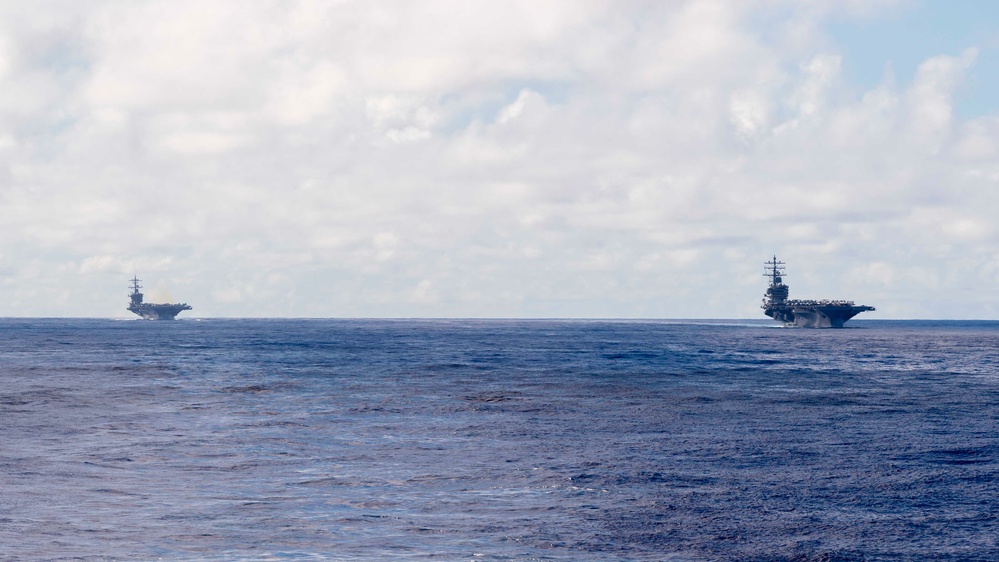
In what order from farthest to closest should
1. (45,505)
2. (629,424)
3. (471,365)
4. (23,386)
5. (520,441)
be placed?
(471,365) → (23,386) → (629,424) → (520,441) → (45,505)

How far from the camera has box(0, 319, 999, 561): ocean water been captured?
1720 centimetres

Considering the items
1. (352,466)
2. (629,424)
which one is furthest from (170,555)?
(629,424)

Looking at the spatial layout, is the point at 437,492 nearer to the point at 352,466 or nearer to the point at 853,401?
the point at 352,466

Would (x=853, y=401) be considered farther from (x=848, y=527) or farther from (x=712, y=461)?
(x=848, y=527)

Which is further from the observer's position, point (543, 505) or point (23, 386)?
point (23, 386)

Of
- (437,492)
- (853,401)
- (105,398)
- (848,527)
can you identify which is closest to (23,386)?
(105,398)

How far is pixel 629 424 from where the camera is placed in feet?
118

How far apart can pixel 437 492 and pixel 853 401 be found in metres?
29.2

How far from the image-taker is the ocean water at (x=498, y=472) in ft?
56.4

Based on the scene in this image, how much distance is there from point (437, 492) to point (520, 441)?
9.44m

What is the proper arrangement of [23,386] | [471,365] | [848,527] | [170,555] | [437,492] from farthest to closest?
[471,365] < [23,386] < [437,492] < [848,527] < [170,555]

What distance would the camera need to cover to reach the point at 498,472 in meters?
24.9

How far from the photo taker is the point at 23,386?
52188 mm

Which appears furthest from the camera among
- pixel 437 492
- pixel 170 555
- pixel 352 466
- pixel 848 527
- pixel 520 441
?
pixel 520 441
